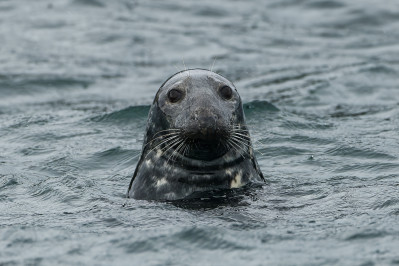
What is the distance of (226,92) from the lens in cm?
962

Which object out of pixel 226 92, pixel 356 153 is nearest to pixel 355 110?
pixel 356 153

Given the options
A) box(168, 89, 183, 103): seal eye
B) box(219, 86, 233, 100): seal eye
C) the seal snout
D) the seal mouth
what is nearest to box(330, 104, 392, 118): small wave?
the seal mouth

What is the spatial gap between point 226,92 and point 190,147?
72 cm

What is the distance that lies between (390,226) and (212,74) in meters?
2.50

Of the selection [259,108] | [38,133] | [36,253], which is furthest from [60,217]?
[259,108]

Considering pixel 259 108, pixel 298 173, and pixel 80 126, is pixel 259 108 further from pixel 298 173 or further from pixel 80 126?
pixel 298 173

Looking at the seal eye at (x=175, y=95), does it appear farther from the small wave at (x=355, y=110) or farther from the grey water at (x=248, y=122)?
the small wave at (x=355, y=110)

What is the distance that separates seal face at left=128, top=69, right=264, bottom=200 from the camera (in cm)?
923

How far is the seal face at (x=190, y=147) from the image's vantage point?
9.23 metres

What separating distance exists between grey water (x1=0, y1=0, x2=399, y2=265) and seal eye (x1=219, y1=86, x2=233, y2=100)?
100 centimetres

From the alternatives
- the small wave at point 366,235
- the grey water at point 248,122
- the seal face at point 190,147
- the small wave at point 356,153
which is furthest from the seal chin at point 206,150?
the small wave at point 356,153

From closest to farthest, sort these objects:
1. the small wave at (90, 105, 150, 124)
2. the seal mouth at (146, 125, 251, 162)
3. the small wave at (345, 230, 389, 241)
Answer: the small wave at (345, 230, 389, 241)
the seal mouth at (146, 125, 251, 162)
the small wave at (90, 105, 150, 124)

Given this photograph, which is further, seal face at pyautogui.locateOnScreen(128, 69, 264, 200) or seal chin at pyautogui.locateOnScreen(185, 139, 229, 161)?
seal face at pyautogui.locateOnScreen(128, 69, 264, 200)

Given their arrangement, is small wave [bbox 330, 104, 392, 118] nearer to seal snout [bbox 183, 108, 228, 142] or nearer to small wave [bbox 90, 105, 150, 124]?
small wave [bbox 90, 105, 150, 124]
